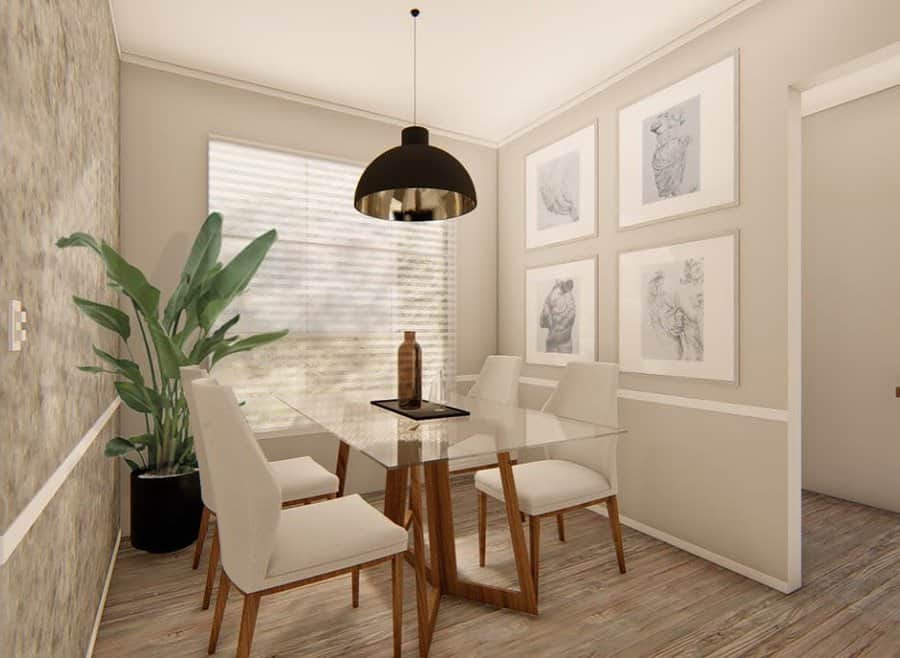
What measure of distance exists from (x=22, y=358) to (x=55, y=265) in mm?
493

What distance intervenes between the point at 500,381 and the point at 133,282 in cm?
215

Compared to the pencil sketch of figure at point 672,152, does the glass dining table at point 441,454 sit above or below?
below

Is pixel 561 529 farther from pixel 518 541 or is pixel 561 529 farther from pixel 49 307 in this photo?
pixel 49 307

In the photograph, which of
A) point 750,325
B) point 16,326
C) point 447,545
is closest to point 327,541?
point 447,545

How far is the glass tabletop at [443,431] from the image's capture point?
167 cm

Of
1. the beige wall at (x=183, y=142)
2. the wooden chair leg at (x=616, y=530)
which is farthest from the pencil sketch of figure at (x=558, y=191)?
the wooden chair leg at (x=616, y=530)

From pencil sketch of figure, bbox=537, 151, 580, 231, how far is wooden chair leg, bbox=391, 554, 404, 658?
8.71 ft

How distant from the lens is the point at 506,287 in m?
4.39

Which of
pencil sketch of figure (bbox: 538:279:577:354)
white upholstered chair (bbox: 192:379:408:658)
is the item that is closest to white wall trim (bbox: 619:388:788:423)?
pencil sketch of figure (bbox: 538:279:577:354)

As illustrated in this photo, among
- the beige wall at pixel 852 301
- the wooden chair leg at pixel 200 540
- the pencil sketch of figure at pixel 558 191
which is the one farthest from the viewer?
the pencil sketch of figure at pixel 558 191

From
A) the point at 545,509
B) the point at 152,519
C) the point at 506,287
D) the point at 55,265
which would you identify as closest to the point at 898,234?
the point at 506,287

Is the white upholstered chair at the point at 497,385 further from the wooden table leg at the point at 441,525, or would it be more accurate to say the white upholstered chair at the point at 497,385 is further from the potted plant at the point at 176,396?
the potted plant at the point at 176,396

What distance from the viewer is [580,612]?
220 centimetres

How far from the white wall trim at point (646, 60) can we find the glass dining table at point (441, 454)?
7.35 feet
